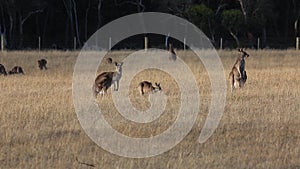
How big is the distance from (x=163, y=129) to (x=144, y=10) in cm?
3820

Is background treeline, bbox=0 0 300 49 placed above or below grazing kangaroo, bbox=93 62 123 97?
above

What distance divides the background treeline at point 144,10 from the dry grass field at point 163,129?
2541cm

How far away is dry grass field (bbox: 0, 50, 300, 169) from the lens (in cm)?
930

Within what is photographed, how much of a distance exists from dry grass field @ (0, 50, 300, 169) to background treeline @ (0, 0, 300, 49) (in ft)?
83.4

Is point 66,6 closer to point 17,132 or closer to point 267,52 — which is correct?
point 267,52

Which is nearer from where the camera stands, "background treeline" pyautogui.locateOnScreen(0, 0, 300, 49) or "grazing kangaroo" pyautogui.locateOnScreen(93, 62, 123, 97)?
"grazing kangaroo" pyautogui.locateOnScreen(93, 62, 123, 97)

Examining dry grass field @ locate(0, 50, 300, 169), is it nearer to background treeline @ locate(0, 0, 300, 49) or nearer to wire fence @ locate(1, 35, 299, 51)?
background treeline @ locate(0, 0, 300, 49)

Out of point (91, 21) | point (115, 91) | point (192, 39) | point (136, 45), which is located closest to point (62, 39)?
point (91, 21)

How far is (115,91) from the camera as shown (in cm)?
1730

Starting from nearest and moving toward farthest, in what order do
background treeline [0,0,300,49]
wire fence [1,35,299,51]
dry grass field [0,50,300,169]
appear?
dry grass field [0,50,300,169] → background treeline [0,0,300,49] → wire fence [1,35,299,51]

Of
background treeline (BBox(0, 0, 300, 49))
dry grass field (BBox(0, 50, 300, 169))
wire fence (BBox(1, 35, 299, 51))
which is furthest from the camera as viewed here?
wire fence (BBox(1, 35, 299, 51))

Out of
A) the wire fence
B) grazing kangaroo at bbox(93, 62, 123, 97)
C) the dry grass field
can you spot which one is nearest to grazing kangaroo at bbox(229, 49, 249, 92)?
the dry grass field

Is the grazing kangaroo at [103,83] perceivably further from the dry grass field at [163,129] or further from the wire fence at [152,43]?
the wire fence at [152,43]

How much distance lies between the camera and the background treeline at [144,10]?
150 feet
